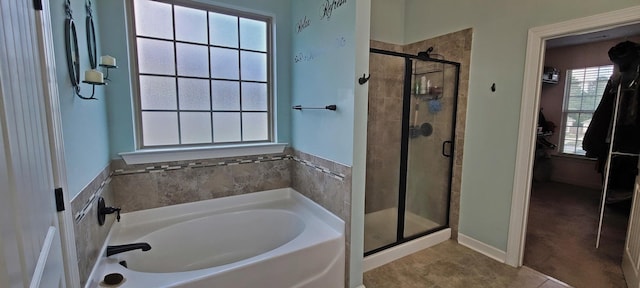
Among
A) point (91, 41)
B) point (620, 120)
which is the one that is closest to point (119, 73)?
point (91, 41)

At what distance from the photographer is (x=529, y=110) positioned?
2.21 metres

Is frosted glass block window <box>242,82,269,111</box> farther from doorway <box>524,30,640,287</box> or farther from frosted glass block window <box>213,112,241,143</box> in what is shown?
doorway <box>524,30,640,287</box>

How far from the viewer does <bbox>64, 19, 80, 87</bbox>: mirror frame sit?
4.30ft

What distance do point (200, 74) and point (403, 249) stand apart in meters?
2.43

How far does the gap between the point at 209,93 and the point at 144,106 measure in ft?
1.68

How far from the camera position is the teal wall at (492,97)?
88.3 inches

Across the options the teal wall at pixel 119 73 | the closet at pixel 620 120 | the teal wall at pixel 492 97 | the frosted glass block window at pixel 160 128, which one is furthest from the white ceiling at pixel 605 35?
the teal wall at pixel 119 73

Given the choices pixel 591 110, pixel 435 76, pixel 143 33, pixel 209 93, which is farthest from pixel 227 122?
pixel 591 110

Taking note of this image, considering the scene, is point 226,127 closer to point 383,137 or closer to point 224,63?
point 224,63

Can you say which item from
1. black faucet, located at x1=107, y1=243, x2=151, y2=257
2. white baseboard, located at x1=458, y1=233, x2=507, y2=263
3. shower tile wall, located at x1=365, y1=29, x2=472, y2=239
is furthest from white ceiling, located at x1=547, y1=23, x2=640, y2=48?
black faucet, located at x1=107, y1=243, x2=151, y2=257

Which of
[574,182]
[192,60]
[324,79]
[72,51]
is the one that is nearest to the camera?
[72,51]

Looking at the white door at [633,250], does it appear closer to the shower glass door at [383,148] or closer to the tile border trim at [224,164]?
the shower glass door at [383,148]

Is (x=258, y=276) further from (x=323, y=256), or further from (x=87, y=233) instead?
(x=87, y=233)

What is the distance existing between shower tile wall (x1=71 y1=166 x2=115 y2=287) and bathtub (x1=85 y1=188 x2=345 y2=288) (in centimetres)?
9
